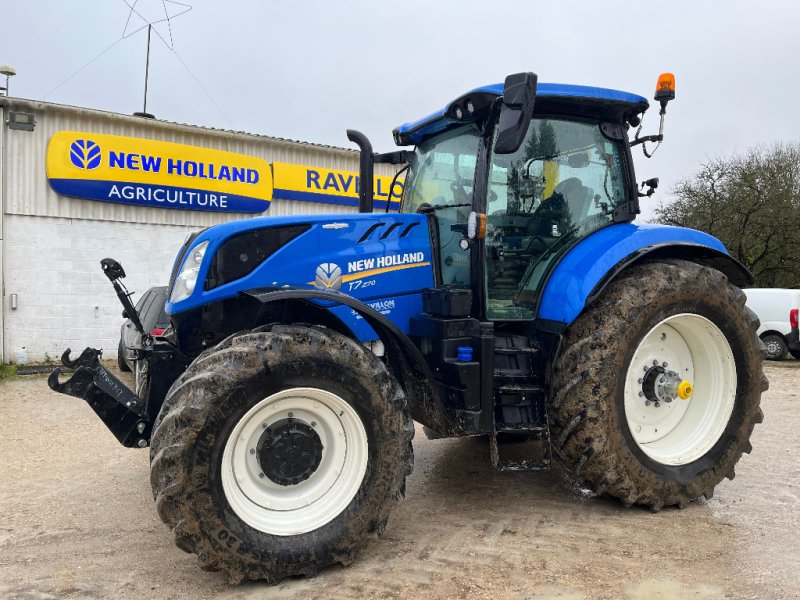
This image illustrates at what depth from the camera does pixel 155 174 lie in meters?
11.2

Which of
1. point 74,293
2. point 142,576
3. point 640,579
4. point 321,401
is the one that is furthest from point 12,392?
point 640,579

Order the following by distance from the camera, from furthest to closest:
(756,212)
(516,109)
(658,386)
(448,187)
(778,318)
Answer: (756,212) < (778,318) < (448,187) < (658,386) < (516,109)

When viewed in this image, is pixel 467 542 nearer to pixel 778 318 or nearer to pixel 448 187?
pixel 448 187

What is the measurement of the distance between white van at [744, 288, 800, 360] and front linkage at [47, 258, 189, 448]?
515 inches

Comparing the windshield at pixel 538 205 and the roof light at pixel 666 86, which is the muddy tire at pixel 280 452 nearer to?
the windshield at pixel 538 205

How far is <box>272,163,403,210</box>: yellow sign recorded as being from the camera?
1253cm

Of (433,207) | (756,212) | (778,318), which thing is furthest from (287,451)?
(756,212)

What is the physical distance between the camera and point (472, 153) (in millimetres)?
4164

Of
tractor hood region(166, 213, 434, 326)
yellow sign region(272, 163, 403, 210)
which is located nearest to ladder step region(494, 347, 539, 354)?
tractor hood region(166, 213, 434, 326)

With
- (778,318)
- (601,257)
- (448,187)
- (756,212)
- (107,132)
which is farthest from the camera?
(756,212)

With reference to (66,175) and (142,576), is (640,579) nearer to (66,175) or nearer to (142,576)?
(142,576)

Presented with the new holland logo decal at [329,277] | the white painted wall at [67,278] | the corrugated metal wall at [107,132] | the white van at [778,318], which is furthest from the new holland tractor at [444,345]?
the white van at [778,318]

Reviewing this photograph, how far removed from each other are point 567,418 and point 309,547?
65.1 inches

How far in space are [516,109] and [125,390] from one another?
2588 mm
